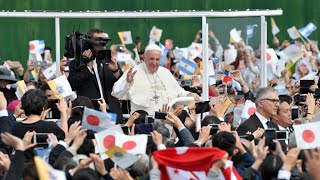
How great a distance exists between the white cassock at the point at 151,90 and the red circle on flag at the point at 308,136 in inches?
197

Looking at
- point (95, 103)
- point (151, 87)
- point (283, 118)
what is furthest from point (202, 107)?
point (151, 87)

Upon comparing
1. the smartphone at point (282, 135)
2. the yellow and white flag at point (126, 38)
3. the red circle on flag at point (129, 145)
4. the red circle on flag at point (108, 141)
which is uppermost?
the yellow and white flag at point (126, 38)

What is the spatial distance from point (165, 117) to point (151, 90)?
129 inches

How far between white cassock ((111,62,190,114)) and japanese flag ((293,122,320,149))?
195 inches

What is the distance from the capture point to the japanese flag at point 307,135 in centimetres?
1442

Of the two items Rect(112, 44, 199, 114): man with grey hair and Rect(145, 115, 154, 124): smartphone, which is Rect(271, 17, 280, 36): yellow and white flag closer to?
Rect(112, 44, 199, 114): man with grey hair

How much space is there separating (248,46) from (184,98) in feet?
11.4

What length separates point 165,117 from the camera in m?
16.5

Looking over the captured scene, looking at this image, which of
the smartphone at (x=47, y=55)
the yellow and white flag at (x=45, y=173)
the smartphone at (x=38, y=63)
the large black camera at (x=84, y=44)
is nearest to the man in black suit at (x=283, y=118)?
the large black camera at (x=84, y=44)

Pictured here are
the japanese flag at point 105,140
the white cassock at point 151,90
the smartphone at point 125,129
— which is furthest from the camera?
the white cassock at point 151,90

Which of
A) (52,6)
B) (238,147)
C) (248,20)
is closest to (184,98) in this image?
(248,20)

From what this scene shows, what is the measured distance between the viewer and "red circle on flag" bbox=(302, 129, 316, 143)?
14.5m

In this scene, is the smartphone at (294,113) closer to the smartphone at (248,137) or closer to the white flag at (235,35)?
the white flag at (235,35)

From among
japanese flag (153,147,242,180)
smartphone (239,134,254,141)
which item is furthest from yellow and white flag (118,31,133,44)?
japanese flag (153,147,242,180)
